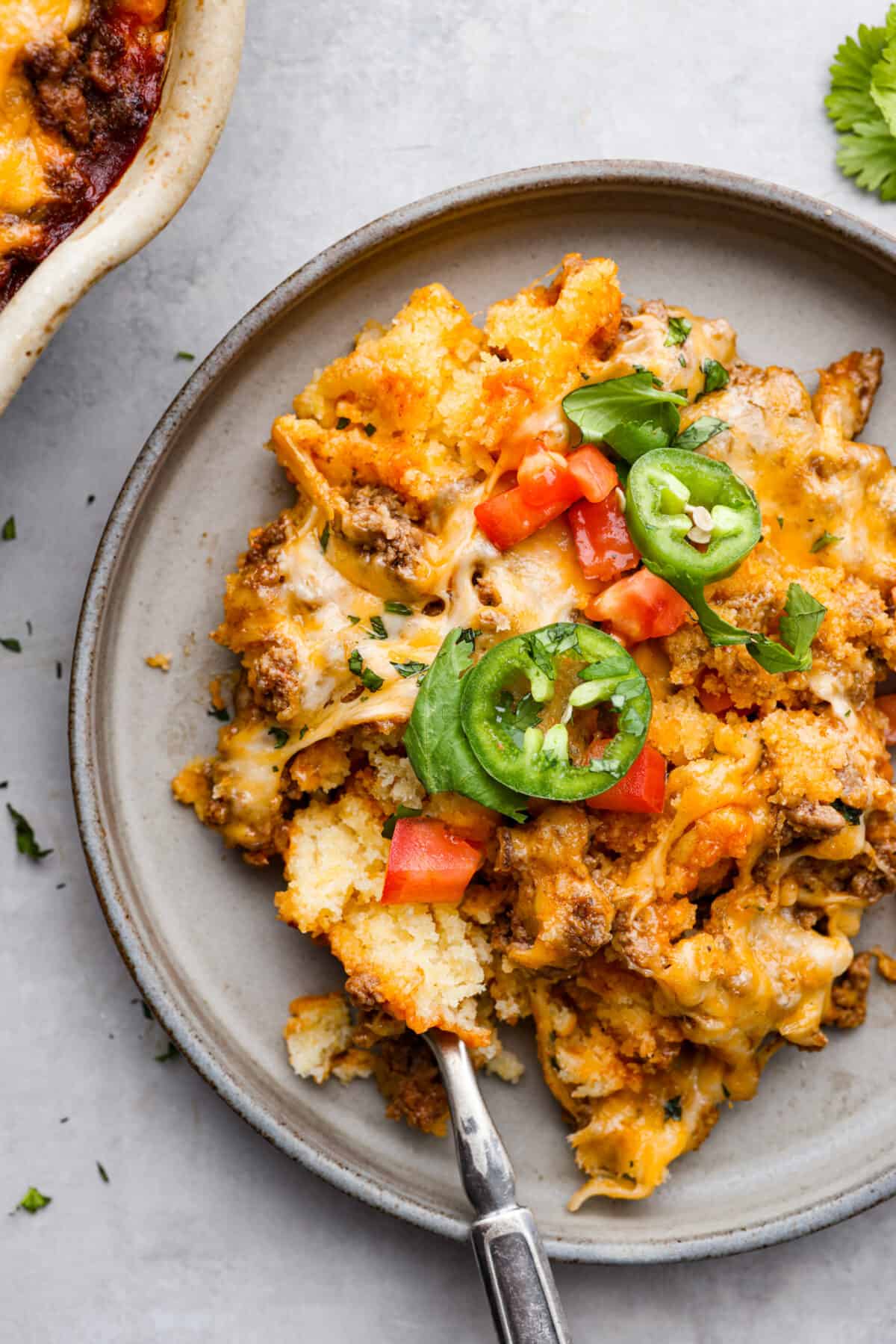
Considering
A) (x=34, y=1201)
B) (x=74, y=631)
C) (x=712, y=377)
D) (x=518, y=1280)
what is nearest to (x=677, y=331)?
(x=712, y=377)

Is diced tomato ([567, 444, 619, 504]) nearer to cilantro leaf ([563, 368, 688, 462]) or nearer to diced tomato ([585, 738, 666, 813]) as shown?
cilantro leaf ([563, 368, 688, 462])

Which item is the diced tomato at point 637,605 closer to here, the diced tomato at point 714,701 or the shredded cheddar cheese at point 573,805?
the shredded cheddar cheese at point 573,805

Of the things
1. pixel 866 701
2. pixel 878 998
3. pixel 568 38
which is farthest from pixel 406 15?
pixel 878 998

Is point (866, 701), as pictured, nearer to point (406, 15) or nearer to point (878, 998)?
point (878, 998)

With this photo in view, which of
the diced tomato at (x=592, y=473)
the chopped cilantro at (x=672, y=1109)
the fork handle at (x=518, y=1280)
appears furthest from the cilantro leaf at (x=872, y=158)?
the fork handle at (x=518, y=1280)

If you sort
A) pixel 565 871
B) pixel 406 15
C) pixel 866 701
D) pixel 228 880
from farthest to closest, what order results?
pixel 406 15, pixel 228 880, pixel 866 701, pixel 565 871
